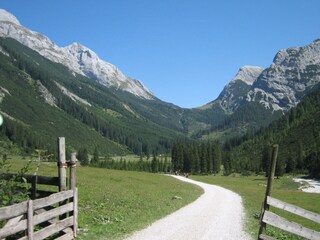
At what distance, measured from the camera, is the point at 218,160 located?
18850 centimetres

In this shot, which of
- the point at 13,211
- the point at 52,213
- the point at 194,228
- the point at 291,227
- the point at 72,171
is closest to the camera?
the point at 13,211

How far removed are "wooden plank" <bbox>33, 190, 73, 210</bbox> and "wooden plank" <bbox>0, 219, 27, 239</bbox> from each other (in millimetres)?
933

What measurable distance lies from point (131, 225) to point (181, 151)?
16423 centimetres

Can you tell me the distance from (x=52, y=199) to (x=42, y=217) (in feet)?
3.72

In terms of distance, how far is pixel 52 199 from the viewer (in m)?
16.0

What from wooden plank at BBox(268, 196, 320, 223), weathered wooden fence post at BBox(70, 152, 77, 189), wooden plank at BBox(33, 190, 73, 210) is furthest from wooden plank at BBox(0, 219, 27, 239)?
wooden plank at BBox(268, 196, 320, 223)

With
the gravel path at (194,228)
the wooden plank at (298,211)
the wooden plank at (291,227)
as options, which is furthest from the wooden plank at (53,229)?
the wooden plank at (298,211)

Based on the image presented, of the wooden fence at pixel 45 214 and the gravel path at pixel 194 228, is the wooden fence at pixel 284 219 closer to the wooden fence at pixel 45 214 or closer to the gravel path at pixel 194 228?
the gravel path at pixel 194 228

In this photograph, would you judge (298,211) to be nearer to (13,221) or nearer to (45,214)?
(45,214)

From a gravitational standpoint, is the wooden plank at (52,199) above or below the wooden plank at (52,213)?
above

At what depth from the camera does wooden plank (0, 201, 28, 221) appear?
1248 cm

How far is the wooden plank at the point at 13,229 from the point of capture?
12516 millimetres

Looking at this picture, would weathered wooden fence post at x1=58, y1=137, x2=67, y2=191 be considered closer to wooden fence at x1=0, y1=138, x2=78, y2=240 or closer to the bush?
wooden fence at x1=0, y1=138, x2=78, y2=240

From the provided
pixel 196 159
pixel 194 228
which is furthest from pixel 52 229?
pixel 196 159
